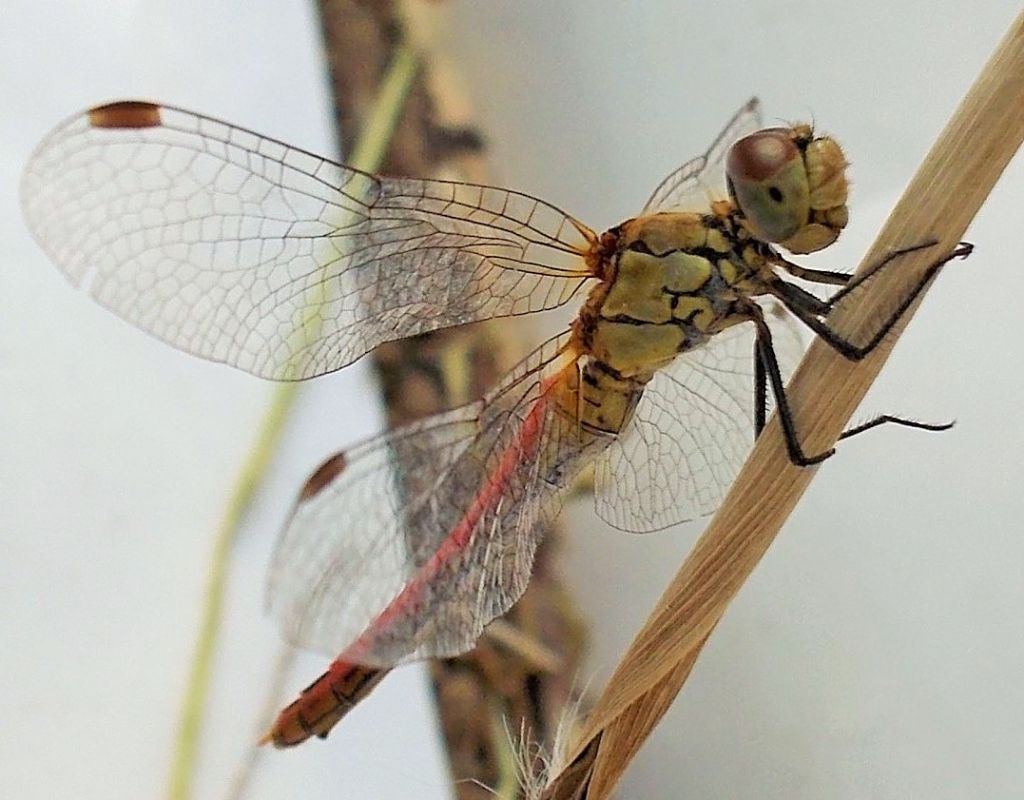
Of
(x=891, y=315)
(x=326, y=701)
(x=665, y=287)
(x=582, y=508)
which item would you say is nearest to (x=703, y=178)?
(x=665, y=287)

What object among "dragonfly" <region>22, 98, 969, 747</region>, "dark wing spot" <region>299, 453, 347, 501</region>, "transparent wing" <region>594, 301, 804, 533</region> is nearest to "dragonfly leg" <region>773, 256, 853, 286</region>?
"dragonfly" <region>22, 98, 969, 747</region>

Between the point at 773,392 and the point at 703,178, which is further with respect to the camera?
the point at 703,178

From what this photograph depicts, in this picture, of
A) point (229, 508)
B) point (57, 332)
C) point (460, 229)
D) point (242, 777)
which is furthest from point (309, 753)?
point (460, 229)

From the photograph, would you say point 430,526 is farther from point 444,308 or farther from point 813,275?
point 813,275

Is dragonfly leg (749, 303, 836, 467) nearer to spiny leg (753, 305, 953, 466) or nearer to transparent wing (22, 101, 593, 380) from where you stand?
spiny leg (753, 305, 953, 466)

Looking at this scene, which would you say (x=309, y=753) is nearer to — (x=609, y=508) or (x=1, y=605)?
(x=1, y=605)

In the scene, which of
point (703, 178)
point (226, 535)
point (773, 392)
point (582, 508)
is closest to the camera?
point (773, 392)

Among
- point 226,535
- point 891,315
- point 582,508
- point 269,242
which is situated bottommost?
point 226,535
